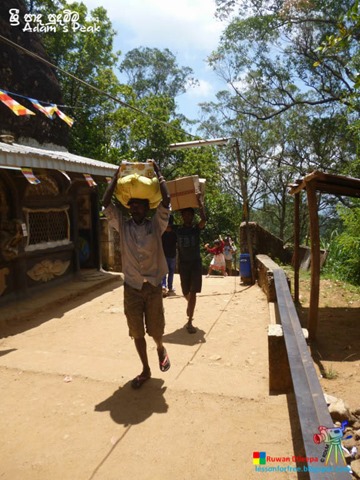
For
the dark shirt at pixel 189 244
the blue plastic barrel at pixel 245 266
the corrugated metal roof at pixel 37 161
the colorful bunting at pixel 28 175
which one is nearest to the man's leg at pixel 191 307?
the dark shirt at pixel 189 244

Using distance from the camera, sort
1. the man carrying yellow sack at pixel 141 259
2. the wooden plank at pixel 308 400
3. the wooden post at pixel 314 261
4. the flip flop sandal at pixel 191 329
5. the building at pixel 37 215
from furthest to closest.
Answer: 1. the building at pixel 37 215
2. the wooden post at pixel 314 261
3. the flip flop sandal at pixel 191 329
4. the man carrying yellow sack at pixel 141 259
5. the wooden plank at pixel 308 400

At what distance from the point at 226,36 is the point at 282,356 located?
626 inches

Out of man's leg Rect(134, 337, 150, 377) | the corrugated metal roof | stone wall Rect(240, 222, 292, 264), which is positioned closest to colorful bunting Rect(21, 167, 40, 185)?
the corrugated metal roof

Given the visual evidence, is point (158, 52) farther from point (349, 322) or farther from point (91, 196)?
point (349, 322)

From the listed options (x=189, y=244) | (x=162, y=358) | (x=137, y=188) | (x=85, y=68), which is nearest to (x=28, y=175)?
(x=189, y=244)

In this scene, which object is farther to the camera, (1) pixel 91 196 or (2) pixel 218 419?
(1) pixel 91 196

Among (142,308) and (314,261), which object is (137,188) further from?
(314,261)

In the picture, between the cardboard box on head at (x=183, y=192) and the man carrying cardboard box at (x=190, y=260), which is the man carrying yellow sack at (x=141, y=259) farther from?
the cardboard box on head at (x=183, y=192)

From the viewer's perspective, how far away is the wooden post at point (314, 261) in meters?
5.58

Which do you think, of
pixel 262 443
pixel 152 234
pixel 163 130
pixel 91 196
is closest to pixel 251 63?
pixel 163 130

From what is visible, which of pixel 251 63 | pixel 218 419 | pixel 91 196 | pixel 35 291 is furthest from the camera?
pixel 251 63

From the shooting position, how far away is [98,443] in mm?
2758

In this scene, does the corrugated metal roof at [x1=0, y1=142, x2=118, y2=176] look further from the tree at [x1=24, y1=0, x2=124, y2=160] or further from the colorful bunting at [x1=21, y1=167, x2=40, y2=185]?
the tree at [x1=24, y1=0, x2=124, y2=160]

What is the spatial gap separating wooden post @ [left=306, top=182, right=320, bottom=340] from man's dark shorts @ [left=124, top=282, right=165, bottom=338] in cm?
298
